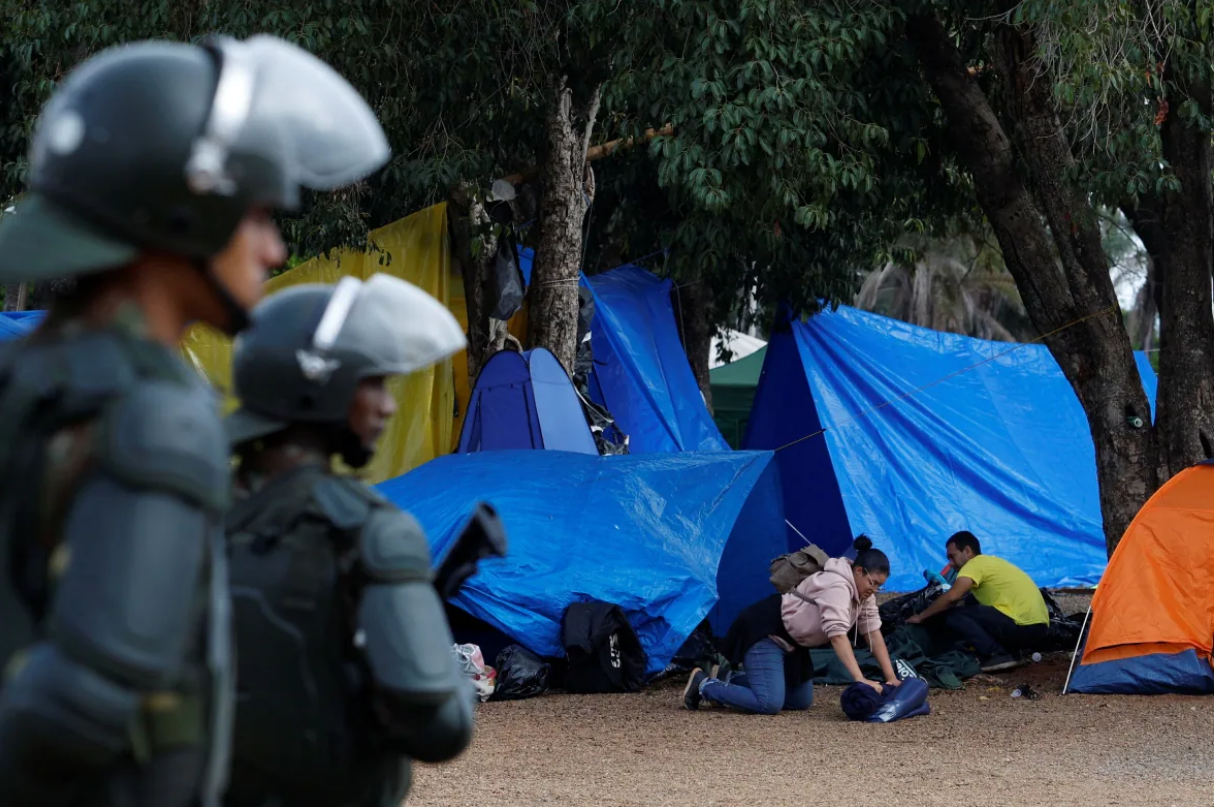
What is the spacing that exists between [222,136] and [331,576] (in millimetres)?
977

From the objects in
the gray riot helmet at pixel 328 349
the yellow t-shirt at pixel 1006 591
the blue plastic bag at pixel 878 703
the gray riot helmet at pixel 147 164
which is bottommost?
the blue plastic bag at pixel 878 703

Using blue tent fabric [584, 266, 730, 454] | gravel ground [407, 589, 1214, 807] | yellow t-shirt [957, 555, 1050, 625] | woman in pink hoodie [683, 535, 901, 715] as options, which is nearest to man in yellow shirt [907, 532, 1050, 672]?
yellow t-shirt [957, 555, 1050, 625]

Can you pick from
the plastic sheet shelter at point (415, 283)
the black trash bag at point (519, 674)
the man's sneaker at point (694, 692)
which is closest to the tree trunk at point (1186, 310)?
the man's sneaker at point (694, 692)

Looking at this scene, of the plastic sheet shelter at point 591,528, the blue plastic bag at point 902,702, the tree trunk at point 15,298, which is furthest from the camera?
the tree trunk at point 15,298

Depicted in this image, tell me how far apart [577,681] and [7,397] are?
322 inches

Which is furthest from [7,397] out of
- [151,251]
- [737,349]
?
[737,349]

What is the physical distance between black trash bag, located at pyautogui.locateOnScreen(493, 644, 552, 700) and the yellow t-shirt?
3.26 m

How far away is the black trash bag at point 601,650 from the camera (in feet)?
30.6

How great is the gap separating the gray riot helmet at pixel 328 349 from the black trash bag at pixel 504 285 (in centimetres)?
901

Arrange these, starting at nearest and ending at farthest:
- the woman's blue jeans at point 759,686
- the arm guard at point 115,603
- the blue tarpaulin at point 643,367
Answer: the arm guard at point 115,603
the woman's blue jeans at point 759,686
the blue tarpaulin at point 643,367

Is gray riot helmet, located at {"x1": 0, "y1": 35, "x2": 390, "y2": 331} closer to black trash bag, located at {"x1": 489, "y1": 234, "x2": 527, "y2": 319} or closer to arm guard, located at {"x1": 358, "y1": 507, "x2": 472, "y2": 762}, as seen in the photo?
arm guard, located at {"x1": 358, "y1": 507, "x2": 472, "y2": 762}

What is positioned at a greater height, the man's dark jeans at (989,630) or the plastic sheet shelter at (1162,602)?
the plastic sheet shelter at (1162,602)

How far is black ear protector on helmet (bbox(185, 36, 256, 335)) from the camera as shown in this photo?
5.41ft

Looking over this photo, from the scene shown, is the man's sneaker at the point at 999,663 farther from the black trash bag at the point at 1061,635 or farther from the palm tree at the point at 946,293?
the palm tree at the point at 946,293
